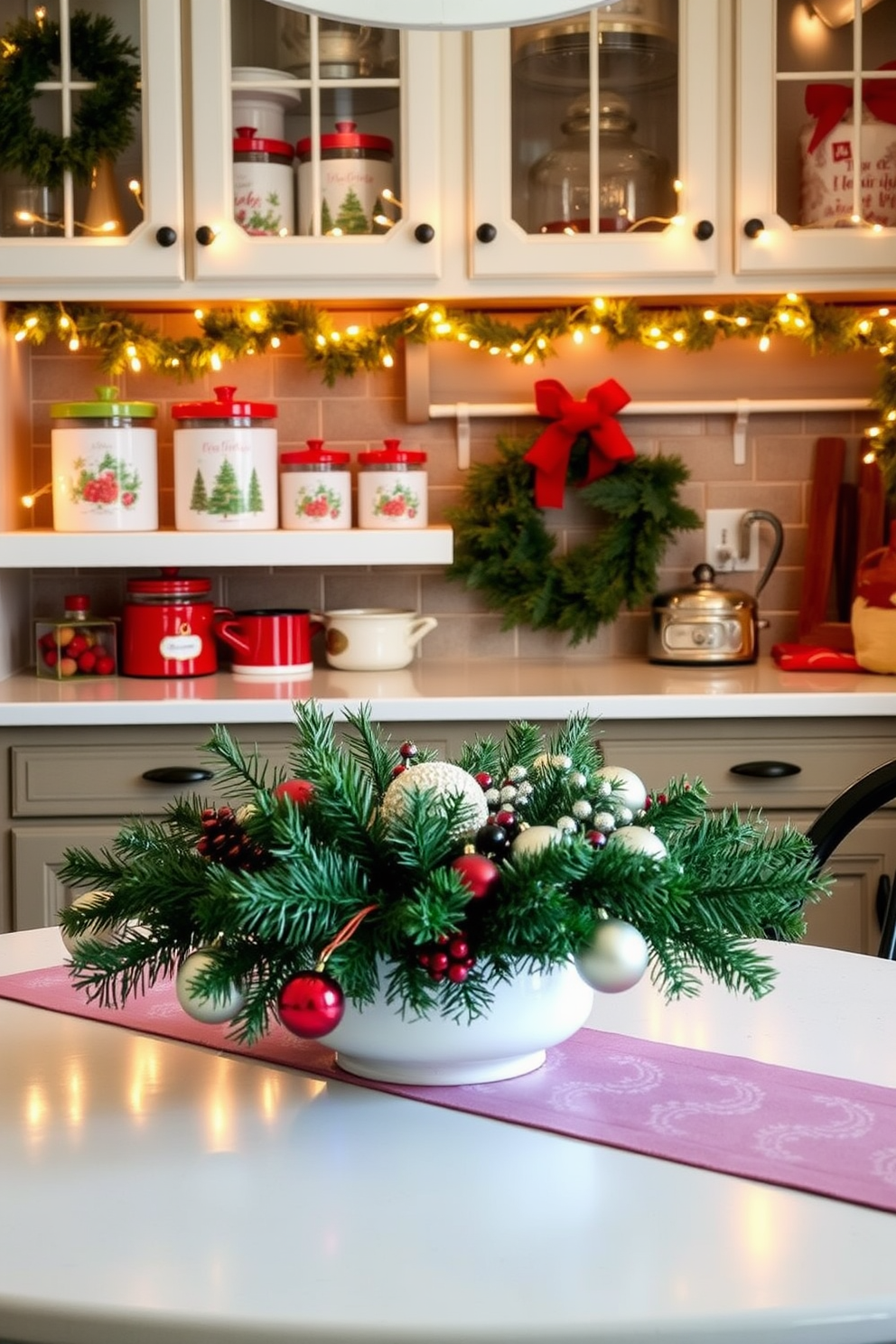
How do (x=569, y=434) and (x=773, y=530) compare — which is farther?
(x=773, y=530)

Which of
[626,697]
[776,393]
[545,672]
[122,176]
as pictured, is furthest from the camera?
[776,393]

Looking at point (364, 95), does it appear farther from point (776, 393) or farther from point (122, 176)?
point (776, 393)

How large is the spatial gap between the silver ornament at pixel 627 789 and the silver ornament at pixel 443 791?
0.09 meters

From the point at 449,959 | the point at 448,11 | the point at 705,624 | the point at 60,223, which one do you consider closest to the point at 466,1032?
the point at 449,959

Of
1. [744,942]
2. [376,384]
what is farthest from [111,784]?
[744,942]

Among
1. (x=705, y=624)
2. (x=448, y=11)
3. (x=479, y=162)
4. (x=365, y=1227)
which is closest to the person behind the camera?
(x=365, y=1227)

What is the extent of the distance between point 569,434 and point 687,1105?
1996mm

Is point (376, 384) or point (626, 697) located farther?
point (376, 384)

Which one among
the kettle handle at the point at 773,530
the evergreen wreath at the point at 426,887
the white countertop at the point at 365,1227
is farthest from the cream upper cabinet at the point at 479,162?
the white countertop at the point at 365,1227

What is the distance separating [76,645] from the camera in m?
2.76

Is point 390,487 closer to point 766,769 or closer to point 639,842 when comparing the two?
point 766,769

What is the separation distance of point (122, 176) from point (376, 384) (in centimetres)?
61

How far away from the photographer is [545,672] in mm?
2775

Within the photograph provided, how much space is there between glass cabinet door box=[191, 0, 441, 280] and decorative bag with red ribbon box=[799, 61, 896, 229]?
612 mm
